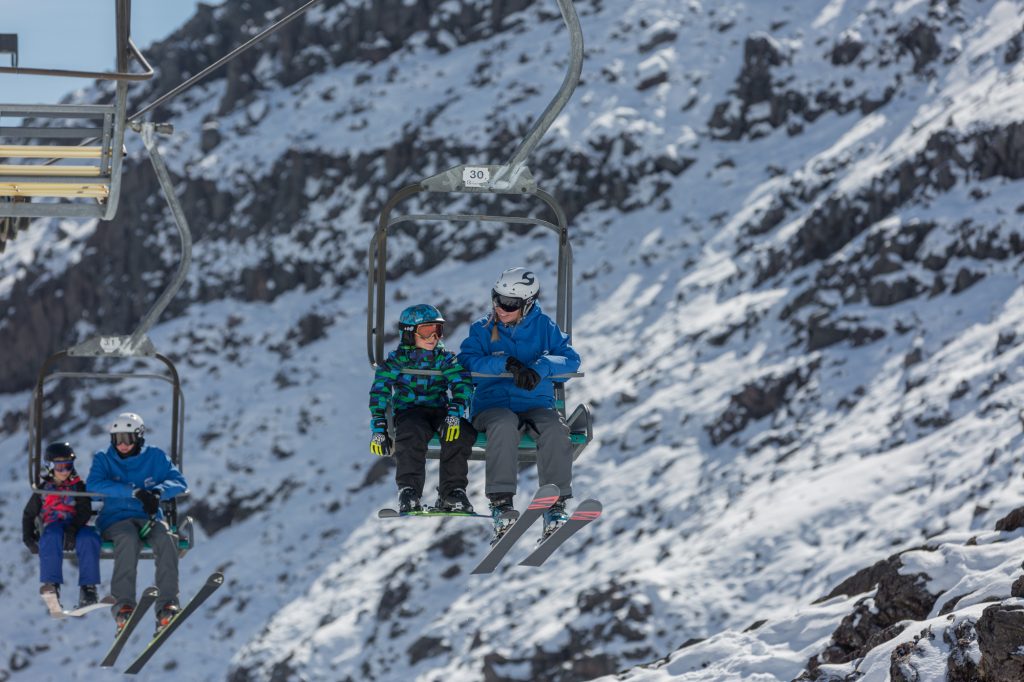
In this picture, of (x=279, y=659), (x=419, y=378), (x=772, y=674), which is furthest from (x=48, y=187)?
(x=279, y=659)

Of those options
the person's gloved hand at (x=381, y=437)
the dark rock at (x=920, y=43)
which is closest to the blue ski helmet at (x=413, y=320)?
the person's gloved hand at (x=381, y=437)

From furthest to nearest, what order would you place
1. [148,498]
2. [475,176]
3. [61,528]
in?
[61,528] → [148,498] → [475,176]

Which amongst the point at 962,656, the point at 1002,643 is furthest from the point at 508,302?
the point at 1002,643

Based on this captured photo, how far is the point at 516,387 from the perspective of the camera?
920 centimetres

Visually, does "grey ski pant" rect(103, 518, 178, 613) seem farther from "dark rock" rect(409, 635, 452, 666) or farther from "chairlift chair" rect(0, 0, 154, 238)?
"dark rock" rect(409, 635, 452, 666)

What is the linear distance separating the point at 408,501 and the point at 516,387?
3.37ft

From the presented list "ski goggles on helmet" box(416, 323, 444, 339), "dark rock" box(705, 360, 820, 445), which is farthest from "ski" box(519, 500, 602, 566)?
"dark rock" box(705, 360, 820, 445)

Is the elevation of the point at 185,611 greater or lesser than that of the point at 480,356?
lesser

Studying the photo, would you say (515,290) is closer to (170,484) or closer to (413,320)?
(413,320)

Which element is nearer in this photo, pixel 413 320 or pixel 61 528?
pixel 413 320

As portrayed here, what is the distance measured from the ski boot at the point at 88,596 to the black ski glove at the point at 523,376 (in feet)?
14.7

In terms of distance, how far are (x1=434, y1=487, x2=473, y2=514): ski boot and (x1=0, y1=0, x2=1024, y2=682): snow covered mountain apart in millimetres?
2624

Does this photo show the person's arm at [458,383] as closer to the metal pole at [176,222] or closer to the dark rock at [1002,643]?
the metal pole at [176,222]

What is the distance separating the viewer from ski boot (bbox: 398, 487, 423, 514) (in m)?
8.77
